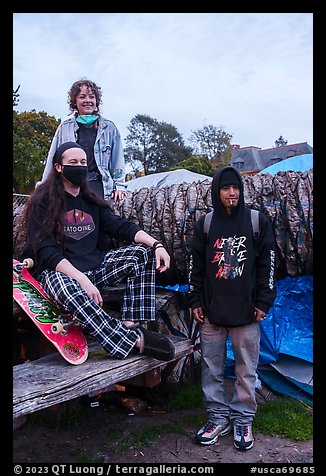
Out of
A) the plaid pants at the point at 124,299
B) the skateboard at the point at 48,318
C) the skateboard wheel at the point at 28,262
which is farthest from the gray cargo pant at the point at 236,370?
the skateboard wheel at the point at 28,262

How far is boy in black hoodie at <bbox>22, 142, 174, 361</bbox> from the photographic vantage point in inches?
104

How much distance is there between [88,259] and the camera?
296 centimetres

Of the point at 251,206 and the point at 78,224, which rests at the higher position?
the point at 251,206

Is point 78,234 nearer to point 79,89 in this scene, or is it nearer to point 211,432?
point 79,89

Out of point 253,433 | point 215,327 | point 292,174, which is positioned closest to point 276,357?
point 253,433

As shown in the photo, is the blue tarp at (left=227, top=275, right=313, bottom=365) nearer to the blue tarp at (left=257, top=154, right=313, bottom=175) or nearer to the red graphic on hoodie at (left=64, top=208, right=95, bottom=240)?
the blue tarp at (left=257, top=154, right=313, bottom=175)

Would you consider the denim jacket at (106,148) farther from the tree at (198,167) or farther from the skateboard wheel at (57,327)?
the tree at (198,167)

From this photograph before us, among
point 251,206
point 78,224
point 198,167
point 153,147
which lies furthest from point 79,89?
point 153,147

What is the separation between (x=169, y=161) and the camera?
31188 mm

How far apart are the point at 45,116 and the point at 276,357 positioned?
23187 mm

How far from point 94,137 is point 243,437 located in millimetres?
2401

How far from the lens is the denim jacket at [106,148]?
354 cm

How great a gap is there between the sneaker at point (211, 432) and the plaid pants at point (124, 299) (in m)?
0.77
